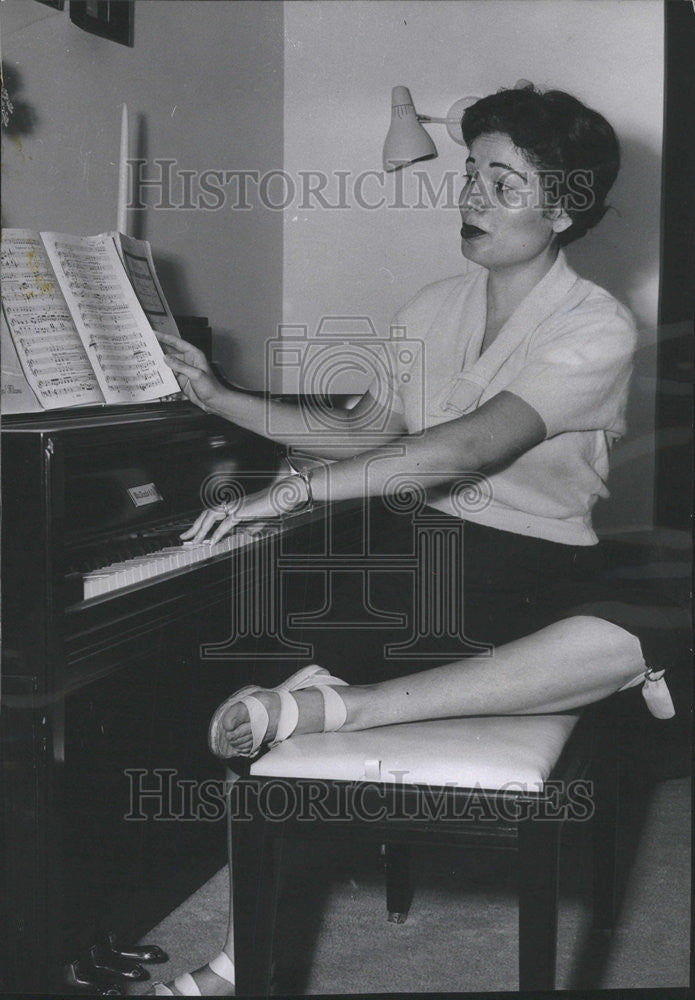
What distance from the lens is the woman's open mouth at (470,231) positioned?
1.77 meters

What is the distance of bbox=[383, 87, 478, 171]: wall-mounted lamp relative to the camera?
1.80 meters

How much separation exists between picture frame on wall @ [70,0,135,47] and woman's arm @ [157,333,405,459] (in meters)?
0.62

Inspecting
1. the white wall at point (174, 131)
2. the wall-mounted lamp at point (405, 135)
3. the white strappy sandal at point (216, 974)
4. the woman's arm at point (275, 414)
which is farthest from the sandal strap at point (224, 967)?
the wall-mounted lamp at point (405, 135)

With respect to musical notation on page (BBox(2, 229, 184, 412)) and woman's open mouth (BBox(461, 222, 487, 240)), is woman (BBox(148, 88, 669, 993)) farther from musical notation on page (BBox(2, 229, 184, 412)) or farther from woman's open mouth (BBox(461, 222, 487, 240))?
musical notation on page (BBox(2, 229, 184, 412))

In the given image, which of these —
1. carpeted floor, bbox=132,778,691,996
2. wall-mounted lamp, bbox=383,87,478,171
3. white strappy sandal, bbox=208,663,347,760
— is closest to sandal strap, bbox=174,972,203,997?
carpeted floor, bbox=132,778,691,996

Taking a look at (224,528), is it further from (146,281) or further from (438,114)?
(438,114)

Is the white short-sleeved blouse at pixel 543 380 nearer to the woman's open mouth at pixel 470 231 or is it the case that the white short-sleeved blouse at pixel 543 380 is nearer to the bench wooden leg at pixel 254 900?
the woman's open mouth at pixel 470 231

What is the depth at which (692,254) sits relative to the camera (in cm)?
178

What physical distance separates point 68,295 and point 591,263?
2.85 ft

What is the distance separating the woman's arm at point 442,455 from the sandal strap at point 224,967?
28.2 inches

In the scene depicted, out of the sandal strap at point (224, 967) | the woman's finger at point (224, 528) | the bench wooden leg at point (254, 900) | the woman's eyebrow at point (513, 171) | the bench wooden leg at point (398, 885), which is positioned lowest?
the bench wooden leg at point (398, 885)

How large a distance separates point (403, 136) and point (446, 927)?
1448 mm

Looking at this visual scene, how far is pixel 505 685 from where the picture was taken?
163 centimetres

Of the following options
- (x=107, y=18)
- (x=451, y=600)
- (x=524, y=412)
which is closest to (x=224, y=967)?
(x=451, y=600)
